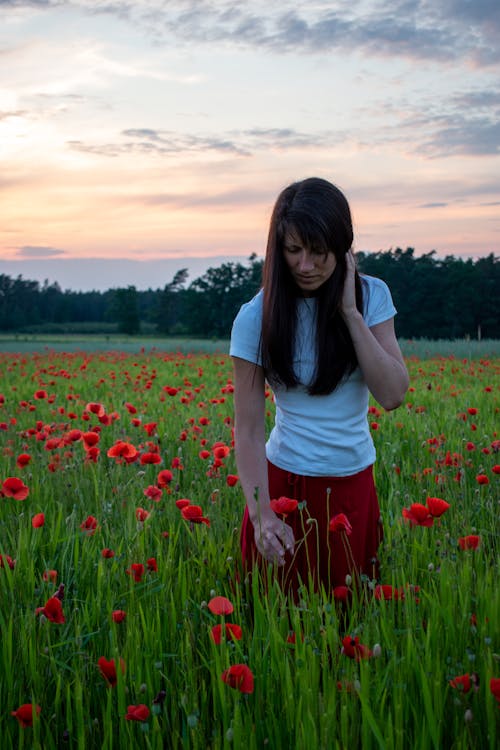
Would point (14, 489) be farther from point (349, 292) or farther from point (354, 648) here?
point (354, 648)

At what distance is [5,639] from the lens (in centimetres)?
233

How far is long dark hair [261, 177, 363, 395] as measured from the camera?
2.59 m

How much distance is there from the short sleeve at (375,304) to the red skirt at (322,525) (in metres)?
0.59

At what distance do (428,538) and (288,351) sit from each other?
4.39 ft

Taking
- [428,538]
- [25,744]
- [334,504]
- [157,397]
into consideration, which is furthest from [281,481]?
[157,397]

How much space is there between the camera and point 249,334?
2904 millimetres

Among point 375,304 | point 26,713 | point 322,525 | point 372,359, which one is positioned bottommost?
point 26,713

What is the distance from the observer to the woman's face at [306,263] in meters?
2.59

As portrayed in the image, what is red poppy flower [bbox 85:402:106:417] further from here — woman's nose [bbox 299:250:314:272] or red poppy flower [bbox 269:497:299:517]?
red poppy flower [bbox 269:497:299:517]

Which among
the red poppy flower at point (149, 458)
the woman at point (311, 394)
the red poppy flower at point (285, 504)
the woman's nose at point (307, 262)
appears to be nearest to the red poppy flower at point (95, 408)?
the red poppy flower at point (149, 458)

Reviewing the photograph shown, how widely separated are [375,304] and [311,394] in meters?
0.41

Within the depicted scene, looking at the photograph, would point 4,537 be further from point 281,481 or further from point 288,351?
point 288,351

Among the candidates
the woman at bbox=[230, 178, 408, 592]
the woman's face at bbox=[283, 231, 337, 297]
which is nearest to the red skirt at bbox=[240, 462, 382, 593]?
the woman at bbox=[230, 178, 408, 592]

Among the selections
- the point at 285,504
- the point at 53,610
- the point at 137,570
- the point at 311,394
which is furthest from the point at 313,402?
the point at 53,610
